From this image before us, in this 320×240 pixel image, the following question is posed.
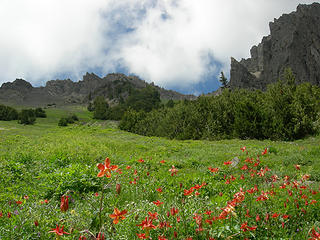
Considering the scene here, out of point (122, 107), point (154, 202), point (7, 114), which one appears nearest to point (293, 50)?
point (122, 107)

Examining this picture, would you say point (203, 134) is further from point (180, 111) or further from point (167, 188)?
point (167, 188)

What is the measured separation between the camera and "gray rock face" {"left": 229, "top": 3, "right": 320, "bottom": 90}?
4690 inches

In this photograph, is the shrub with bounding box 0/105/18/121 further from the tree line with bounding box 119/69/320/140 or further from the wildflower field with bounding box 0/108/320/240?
the wildflower field with bounding box 0/108/320/240

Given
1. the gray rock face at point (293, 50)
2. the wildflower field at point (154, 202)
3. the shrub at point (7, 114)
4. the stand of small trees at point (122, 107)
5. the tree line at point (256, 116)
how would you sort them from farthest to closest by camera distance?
the gray rock face at point (293, 50) < the stand of small trees at point (122, 107) < the shrub at point (7, 114) < the tree line at point (256, 116) < the wildflower field at point (154, 202)

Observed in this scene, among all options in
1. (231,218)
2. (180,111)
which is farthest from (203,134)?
(231,218)

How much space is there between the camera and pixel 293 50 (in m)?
124

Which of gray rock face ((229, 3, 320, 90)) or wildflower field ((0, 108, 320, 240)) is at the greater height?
gray rock face ((229, 3, 320, 90))

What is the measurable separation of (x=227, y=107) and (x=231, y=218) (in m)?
33.4

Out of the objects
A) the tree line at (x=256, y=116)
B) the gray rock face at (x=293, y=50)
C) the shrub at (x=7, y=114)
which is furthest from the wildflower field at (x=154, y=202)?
the gray rock face at (x=293, y=50)

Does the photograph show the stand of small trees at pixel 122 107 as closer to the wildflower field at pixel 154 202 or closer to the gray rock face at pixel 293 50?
the gray rock face at pixel 293 50

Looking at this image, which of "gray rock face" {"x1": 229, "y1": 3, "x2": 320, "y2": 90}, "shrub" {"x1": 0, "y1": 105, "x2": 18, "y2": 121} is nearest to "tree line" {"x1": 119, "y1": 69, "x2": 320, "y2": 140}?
"shrub" {"x1": 0, "y1": 105, "x2": 18, "y2": 121}

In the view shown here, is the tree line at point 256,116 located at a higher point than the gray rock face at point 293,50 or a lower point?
lower

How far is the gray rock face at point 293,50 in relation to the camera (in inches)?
4690

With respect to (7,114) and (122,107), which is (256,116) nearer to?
(7,114)
